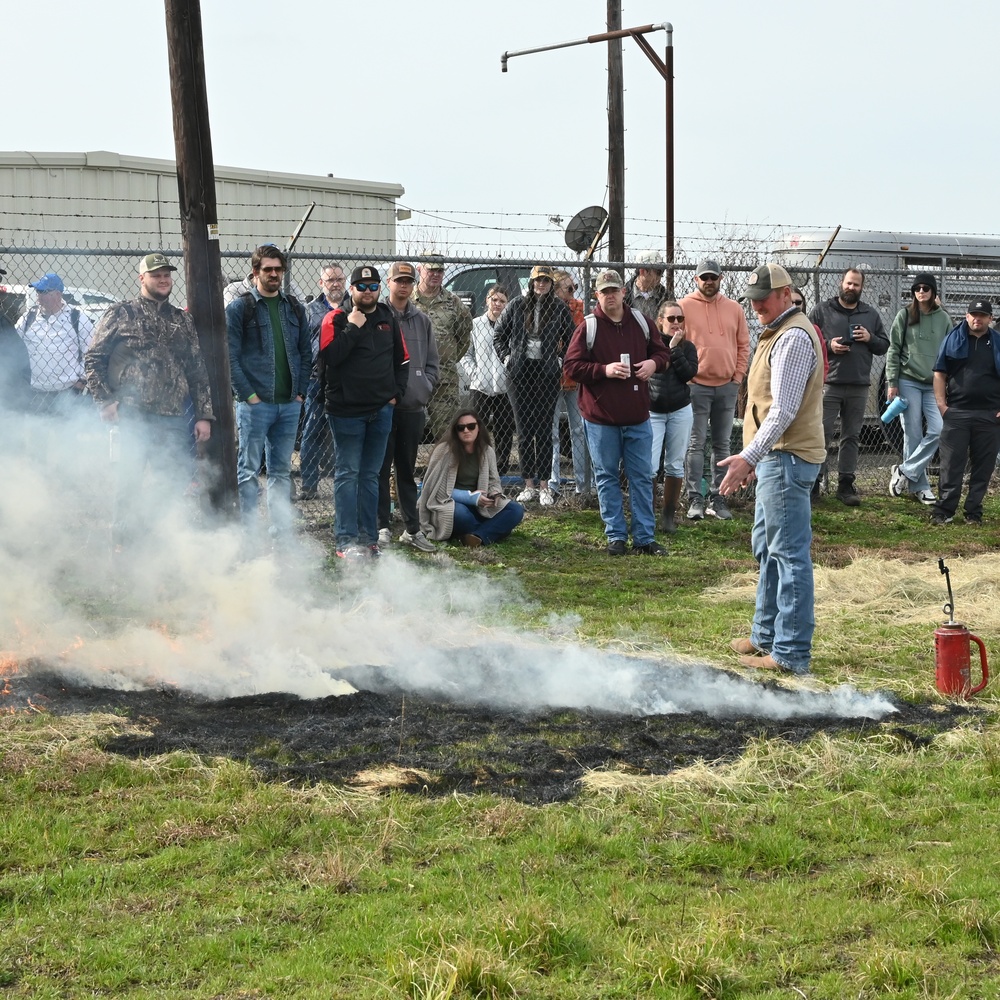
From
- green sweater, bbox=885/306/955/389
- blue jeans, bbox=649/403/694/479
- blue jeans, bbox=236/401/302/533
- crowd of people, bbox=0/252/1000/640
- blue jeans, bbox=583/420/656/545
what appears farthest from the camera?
green sweater, bbox=885/306/955/389

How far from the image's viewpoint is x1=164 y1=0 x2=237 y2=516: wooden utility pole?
363 inches

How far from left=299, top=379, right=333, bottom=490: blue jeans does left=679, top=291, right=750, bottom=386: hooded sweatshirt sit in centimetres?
378

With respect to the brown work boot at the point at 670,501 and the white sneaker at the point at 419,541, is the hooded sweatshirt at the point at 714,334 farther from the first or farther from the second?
the white sneaker at the point at 419,541

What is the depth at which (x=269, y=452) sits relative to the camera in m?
11.0

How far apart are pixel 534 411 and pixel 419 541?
242cm

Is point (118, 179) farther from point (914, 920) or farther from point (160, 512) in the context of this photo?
point (914, 920)

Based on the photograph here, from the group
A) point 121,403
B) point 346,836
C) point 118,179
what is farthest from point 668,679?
point 118,179

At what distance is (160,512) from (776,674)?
4570mm

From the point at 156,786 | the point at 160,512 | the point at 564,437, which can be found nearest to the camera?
the point at 156,786

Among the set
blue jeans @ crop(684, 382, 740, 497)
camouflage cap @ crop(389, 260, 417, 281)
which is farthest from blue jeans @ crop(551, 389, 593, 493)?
camouflage cap @ crop(389, 260, 417, 281)

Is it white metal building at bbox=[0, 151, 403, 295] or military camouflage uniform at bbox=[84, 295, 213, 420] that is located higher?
white metal building at bbox=[0, 151, 403, 295]

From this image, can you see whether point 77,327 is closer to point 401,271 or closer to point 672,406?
point 401,271

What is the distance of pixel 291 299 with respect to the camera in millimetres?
10805

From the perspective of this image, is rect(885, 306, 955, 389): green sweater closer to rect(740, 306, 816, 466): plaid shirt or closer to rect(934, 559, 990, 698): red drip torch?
rect(740, 306, 816, 466): plaid shirt
